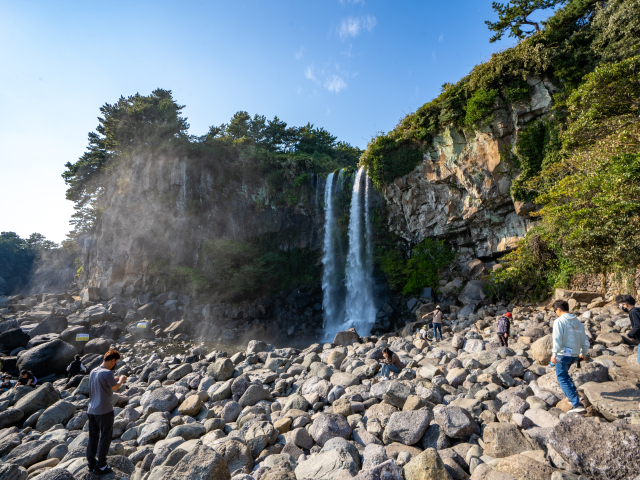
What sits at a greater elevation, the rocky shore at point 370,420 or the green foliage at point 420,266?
the green foliage at point 420,266

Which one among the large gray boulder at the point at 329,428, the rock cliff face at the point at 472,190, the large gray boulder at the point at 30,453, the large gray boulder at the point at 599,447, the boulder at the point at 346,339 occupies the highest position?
the rock cliff face at the point at 472,190

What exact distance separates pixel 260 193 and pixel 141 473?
76.8ft

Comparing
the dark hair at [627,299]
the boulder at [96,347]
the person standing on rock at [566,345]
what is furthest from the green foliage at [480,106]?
the boulder at [96,347]

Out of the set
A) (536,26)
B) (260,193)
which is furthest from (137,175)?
(536,26)

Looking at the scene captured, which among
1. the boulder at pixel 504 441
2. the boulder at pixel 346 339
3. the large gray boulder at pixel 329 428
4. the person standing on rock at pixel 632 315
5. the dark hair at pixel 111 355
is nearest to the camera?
the boulder at pixel 504 441

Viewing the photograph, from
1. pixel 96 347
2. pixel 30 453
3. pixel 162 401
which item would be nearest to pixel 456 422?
pixel 162 401

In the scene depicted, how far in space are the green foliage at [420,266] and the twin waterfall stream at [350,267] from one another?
164 cm

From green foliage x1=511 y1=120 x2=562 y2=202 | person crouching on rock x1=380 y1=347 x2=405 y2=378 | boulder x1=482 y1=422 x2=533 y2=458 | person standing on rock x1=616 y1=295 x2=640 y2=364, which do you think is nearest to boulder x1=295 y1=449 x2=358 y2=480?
boulder x1=482 y1=422 x2=533 y2=458

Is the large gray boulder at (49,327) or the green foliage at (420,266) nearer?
the green foliage at (420,266)

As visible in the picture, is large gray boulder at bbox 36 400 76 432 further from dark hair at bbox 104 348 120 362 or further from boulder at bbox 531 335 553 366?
boulder at bbox 531 335 553 366

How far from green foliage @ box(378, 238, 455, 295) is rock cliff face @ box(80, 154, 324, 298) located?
29.2 ft

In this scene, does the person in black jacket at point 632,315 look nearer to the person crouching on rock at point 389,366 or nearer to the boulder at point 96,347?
the person crouching on rock at point 389,366

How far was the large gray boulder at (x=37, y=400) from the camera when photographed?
761cm

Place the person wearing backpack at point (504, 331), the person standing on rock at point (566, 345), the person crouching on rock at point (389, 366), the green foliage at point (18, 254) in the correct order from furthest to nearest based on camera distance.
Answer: the green foliage at point (18, 254) → the person wearing backpack at point (504, 331) → the person crouching on rock at point (389, 366) → the person standing on rock at point (566, 345)
